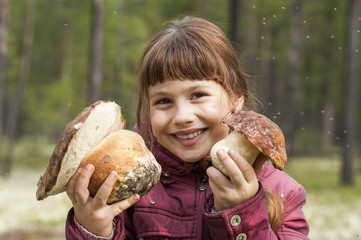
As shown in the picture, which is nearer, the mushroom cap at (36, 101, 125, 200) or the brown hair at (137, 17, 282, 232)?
the mushroom cap at (36, 101, 125, 200)

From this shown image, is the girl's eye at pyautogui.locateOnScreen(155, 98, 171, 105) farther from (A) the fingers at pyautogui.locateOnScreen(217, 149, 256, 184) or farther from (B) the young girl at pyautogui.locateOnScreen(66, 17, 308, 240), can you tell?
(A) the fingers at pyautogui.locateOnScreen(217, 149, 256, 184)

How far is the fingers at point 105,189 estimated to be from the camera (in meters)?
1.96

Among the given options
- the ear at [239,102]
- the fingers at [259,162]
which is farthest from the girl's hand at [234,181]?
the ear at [239,102]

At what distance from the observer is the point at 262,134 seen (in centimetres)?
201

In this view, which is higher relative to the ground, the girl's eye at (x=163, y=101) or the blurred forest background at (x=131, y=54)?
the girl's eye at (x=163, y=101)

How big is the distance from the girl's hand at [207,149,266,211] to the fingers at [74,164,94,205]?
0.53 meters

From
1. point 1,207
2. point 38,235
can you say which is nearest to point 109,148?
point 38,235

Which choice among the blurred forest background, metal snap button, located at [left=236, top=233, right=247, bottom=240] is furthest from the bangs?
the blurred forest background

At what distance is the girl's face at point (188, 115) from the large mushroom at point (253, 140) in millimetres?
336

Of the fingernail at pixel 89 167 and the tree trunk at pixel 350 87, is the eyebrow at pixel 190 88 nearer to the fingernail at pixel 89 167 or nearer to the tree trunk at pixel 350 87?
the fingernail at pixel 89 167

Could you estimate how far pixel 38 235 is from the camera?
7828 millimetres

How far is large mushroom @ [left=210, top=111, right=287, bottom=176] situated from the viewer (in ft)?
6.53

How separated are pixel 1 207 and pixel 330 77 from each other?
87.7ft

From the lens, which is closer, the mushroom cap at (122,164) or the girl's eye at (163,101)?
the mushroom cap at (122,164)
